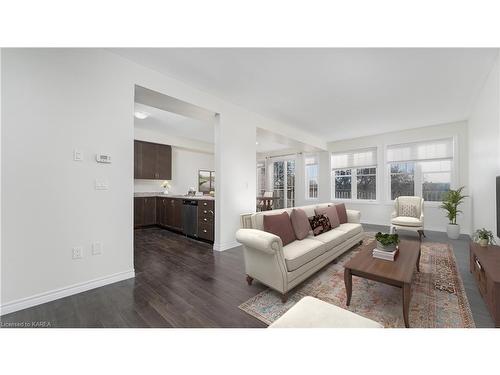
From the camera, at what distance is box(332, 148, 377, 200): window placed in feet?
20.6

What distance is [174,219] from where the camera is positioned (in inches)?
198

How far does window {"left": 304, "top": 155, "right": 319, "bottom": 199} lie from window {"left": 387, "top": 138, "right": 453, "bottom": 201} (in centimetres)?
228

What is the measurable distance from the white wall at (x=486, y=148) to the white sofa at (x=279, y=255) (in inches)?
97.3

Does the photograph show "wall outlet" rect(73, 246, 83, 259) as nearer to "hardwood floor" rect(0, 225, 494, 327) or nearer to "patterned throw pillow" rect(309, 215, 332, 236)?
"hardwood floor" rect(0, 225, 494, 327)

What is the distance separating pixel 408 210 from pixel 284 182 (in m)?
4.31

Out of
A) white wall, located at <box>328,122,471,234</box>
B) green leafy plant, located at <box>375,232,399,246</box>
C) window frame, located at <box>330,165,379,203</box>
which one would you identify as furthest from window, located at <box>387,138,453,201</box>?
green leafy plant, located at <box>375,232,399,246</box>

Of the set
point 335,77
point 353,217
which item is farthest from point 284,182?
point 335,77

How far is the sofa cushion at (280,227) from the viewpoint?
2434 mm

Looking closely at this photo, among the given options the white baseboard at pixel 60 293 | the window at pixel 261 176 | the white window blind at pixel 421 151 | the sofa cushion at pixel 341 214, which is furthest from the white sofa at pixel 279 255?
the window at pixel 261 176

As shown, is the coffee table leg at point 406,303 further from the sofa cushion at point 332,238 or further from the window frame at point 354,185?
the window frame at point 354,185

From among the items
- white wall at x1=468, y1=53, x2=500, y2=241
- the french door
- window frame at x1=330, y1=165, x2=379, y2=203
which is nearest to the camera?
white wall at x1=468, y1=53, x2=500, y2=241

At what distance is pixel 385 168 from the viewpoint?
5980 millimetres
